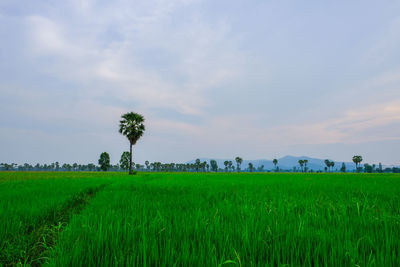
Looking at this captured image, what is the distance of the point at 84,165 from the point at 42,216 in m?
232

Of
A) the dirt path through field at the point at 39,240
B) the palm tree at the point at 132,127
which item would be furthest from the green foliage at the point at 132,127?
the dirt path through field at the point at 39,240

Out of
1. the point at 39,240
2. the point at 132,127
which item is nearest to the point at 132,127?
the point at 132,127

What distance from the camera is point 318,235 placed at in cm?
190

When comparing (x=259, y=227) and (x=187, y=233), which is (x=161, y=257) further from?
(x=259, y=227)

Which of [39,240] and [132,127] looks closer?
[39,240]

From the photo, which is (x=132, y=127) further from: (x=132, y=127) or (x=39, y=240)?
(x=39, y=240)

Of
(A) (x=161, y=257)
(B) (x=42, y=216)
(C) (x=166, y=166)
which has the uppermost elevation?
(A) (x=161, y=257)

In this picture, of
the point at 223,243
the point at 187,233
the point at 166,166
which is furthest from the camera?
the point at 166,166

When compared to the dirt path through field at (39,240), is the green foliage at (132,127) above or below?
above

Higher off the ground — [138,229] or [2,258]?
[138,229]

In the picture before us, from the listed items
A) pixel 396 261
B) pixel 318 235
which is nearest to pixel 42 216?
pixel 318 235

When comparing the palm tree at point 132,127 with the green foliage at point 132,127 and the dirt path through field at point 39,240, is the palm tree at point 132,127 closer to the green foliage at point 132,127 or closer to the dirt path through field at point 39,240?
the green foliage at point 132,127

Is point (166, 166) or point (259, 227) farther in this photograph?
point (166, 166)

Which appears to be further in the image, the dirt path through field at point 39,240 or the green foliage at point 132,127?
the green foliage at point 132,127
